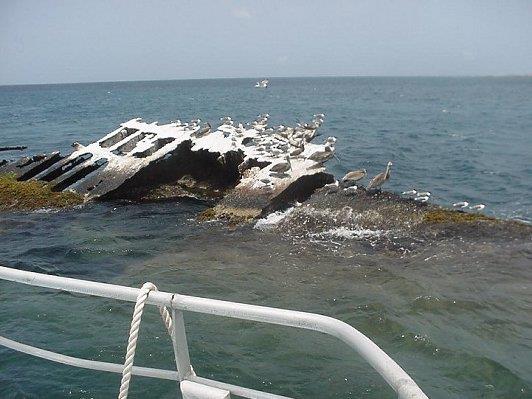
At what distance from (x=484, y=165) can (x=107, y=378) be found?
2139cm

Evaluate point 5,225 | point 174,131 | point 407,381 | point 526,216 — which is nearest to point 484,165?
point 526,216

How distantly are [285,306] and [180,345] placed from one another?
5.46 meters

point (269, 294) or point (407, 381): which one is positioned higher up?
point (407, 381)

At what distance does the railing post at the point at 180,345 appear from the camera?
269cm

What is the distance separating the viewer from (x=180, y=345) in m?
2.73

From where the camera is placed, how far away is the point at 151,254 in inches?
429

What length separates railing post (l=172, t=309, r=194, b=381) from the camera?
269 cm

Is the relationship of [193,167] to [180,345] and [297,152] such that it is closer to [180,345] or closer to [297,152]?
[297,152]

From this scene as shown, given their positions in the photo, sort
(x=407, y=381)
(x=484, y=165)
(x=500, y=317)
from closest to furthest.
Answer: (x=407, y=381) → (x=500, y=317) → (x=484, y=165)

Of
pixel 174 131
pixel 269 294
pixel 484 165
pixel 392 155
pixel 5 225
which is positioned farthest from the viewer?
pixel 392 155

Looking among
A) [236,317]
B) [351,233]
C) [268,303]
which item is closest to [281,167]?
[351,233]

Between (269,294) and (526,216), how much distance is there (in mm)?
9402

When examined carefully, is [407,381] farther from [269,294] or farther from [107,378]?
[269,294]

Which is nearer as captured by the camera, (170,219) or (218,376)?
(218,376)
